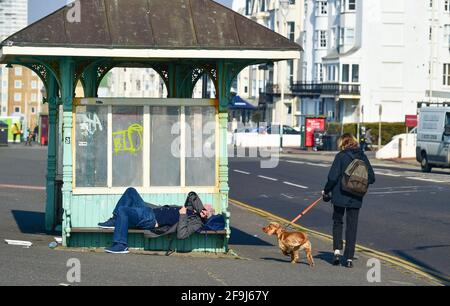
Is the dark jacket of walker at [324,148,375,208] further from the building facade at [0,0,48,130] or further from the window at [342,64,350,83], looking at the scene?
the building facade at [0,0,48,130]

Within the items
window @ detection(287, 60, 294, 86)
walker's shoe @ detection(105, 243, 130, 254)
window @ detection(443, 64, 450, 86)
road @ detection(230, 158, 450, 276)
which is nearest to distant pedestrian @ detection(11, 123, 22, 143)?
window @ detection(287, 60, 294, 86)

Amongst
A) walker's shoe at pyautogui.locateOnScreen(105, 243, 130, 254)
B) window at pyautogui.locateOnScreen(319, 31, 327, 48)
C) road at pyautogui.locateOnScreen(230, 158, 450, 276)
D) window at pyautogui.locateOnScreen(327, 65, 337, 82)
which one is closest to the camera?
walker's shoe at pyautogui.locateOnScreen(105, 243, 130, 254)

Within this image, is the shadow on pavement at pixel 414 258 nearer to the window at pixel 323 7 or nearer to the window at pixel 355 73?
the window at pixel 355 73

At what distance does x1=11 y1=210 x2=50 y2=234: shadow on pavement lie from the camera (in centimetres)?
1856

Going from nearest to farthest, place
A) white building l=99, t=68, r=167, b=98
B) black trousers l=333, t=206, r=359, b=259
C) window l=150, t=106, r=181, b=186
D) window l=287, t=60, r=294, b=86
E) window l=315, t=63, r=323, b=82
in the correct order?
black trousers l=333, t=206, r=359, b=259, window l=150, t=106, r=181, b=186, window l=315, t=63, r=323, b=82, window l=287, t=60, r=294, b=86, white building l=99, t=68, r=167, b=98

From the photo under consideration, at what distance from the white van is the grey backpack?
2657cm

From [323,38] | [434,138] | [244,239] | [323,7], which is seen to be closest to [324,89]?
[323,38]

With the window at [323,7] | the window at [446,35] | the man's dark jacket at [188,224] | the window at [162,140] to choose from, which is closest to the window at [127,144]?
the window at [162,140]

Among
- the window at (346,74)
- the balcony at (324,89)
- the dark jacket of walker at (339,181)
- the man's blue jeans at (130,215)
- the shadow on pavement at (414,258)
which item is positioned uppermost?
the window at (346,74)

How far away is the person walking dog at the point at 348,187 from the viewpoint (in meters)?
15.0

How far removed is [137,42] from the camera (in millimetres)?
15609

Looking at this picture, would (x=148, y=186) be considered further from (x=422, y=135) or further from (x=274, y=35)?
(x=422, y=135)

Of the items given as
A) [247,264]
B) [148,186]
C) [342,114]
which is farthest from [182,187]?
[342,114]

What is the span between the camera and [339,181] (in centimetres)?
1515
